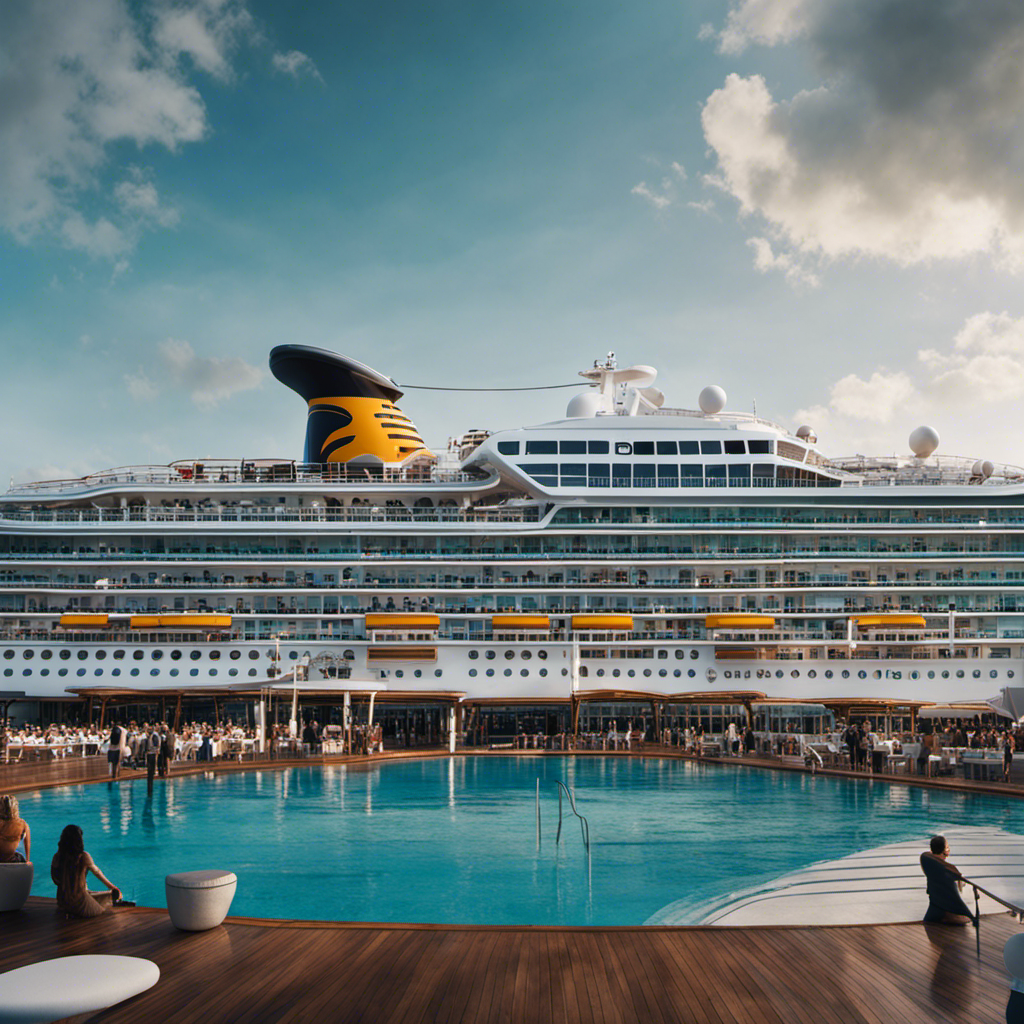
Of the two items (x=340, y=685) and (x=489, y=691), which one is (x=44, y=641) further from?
(x=489, y=691)

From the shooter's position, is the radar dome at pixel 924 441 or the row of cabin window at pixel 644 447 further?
the radar dome at pixel 924 441

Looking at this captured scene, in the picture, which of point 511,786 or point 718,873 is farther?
point 511,786

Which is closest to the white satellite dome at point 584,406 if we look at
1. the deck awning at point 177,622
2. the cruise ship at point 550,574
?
the cruise ship at point 550,574

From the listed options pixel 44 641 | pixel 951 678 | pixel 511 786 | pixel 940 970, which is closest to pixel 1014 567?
pixel 951 678

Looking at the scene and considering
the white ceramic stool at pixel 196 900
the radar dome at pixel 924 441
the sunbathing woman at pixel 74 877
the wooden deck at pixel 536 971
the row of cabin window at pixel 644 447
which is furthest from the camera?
the radar dome at pixel 924 441

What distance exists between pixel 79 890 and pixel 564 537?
102 feet

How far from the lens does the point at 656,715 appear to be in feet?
120

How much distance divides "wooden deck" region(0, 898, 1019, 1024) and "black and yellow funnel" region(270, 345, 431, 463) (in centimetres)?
3561

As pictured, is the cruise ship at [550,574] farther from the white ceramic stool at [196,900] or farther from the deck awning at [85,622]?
the white ceramic stool at [196,900]

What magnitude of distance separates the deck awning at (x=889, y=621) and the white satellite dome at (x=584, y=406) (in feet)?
51.0

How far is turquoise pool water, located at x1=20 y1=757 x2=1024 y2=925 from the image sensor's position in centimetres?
1359

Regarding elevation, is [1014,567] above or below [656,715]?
above

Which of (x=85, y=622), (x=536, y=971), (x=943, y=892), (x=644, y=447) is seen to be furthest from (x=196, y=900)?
(x=644, y=447)

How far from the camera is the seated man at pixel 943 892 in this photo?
984 cm
